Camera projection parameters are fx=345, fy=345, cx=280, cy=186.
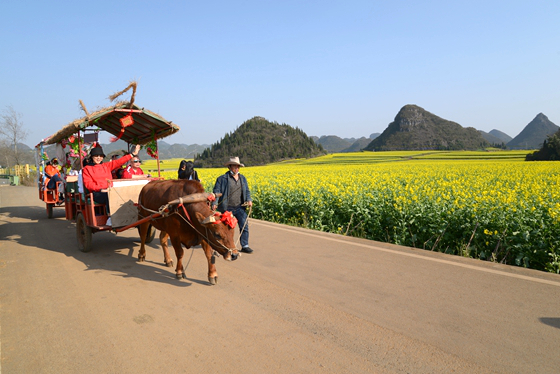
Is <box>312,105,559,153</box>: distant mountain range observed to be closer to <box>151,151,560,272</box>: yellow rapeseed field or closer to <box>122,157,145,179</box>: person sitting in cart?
<box>151,151,560,272</box>: yellow rapeseed field

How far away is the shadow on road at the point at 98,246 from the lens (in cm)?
606

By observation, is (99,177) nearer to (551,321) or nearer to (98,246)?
(98,246)

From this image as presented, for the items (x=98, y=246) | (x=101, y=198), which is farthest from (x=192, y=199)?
(x=98, y=246)

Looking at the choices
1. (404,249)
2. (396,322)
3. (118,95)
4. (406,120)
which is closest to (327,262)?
(404,249)

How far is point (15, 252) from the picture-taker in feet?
24.6

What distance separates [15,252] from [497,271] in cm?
944

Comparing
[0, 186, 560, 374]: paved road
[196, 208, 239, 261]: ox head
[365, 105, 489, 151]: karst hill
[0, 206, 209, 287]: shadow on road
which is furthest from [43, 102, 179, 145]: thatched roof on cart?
[365, 105, 489, 151]: karst hill

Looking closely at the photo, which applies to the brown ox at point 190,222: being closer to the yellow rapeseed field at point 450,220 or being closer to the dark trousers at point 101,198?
the dark trousers at point 101,198

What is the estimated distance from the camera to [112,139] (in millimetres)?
9336

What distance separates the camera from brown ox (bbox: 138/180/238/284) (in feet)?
16.1

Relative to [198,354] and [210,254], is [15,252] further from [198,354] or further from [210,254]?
[198,354]

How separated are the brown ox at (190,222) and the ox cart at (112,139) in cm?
75

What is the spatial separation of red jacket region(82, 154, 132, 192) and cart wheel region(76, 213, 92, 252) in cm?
86

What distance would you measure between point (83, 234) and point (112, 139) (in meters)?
2.93
